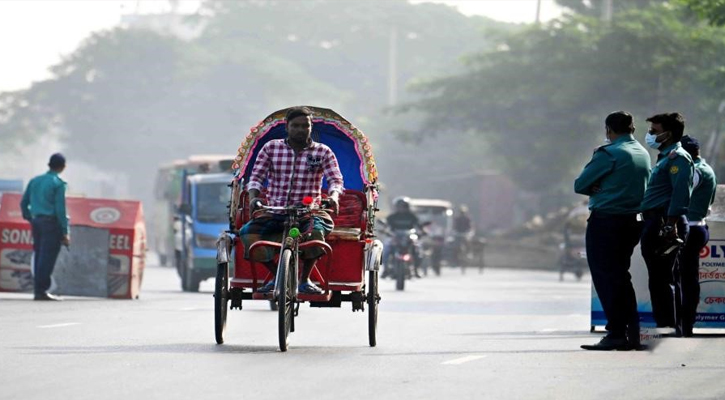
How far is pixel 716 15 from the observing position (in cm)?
3153

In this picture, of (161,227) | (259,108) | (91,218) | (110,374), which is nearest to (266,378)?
(110,374)

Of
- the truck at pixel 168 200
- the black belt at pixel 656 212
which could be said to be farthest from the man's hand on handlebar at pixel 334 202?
the truck at pixel 168 200

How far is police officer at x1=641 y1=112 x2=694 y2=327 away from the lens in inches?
535

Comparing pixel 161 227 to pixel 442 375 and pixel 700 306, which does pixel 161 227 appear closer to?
pixel 700 306

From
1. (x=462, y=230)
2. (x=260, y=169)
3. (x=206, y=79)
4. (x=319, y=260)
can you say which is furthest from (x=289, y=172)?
(x=206, y=79)

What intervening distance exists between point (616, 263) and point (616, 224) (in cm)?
31

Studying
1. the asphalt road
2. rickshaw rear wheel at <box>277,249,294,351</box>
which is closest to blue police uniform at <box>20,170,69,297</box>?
the asphalt road

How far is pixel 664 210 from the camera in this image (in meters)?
13.8

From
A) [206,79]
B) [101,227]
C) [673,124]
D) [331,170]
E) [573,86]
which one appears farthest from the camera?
[206,79]

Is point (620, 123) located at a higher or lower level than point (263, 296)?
higher

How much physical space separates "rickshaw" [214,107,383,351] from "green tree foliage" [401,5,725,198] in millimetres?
32221

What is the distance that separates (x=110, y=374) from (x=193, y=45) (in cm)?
8393

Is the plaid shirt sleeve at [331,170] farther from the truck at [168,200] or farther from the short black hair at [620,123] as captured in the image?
the truck at [168,200]

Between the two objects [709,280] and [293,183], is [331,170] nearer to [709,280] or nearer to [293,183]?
[293,183]
